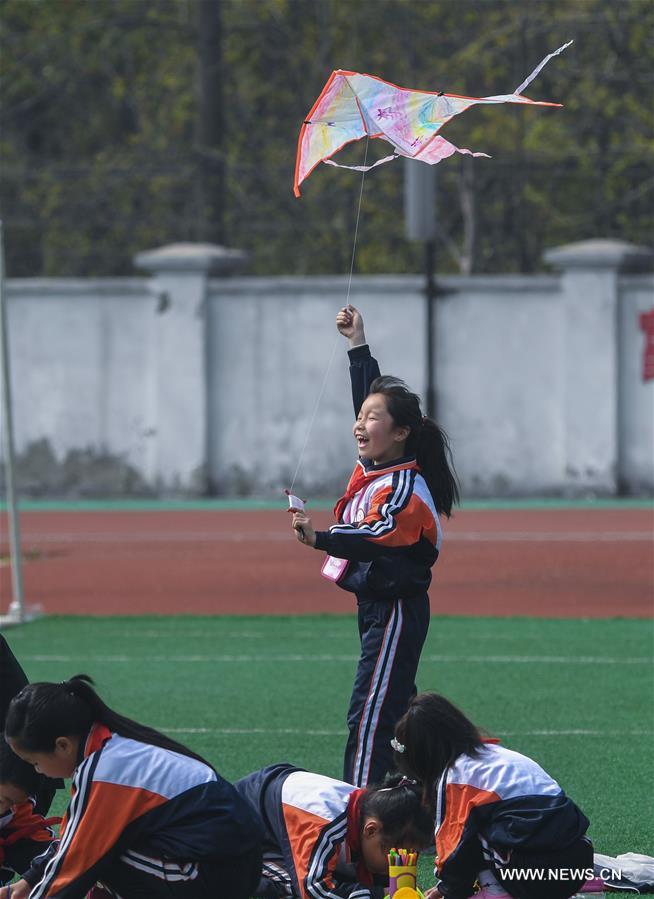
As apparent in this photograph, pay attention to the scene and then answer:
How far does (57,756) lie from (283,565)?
1027cm

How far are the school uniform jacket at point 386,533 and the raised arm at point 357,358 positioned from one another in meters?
0.42

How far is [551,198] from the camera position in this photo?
24156mm

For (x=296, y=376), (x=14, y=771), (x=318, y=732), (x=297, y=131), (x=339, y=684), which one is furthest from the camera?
(x=297, y=131)

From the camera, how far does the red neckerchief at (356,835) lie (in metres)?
5.23

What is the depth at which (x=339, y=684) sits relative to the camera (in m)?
9.39

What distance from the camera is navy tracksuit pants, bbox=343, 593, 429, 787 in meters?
5.80

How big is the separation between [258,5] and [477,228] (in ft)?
21.3

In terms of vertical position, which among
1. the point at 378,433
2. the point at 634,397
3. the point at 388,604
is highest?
the point at 378,433

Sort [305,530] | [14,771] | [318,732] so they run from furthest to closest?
[318,732]
[305,530]
[14,771]

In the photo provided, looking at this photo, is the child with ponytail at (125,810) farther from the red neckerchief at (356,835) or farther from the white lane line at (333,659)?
the white lane line at (333,659)

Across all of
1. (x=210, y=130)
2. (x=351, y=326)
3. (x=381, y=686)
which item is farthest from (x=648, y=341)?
(x=381, y=686)

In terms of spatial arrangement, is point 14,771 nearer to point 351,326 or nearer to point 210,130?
point 351,326

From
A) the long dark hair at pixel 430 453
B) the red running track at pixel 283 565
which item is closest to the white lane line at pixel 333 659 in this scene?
the red running track at pixel 283 565

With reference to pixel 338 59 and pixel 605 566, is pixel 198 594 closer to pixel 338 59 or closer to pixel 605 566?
pixel 605 566
